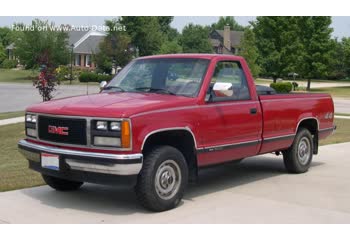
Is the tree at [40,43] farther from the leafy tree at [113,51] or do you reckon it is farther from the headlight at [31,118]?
the headlight at [31,118]

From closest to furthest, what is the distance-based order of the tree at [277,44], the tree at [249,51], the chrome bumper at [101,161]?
1. the chrome bumper at [101,161]
2. the tree at [249,51]
3. the tree at [277,44]

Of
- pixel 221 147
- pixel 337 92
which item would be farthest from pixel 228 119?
pixel 337 92

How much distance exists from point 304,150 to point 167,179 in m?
3.59

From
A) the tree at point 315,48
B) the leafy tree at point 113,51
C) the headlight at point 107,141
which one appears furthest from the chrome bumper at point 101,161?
the leafy tree at point 113,51

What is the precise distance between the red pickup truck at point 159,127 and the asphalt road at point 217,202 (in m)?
0.30

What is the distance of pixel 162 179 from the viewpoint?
6.13 meters

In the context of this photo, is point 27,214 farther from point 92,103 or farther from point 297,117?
point 297,117

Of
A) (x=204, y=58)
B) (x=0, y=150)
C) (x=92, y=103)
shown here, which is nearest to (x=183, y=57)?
(x=204, y=58)

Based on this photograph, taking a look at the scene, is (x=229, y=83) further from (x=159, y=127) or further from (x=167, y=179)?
(x=167, y=179)

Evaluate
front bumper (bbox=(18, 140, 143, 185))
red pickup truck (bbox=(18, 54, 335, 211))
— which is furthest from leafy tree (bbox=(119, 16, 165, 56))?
front bumper (bbox=(18, 140, 143, 185))

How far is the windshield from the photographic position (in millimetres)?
6797

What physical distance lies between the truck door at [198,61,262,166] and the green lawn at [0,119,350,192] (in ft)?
8.53

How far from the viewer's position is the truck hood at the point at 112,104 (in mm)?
5752

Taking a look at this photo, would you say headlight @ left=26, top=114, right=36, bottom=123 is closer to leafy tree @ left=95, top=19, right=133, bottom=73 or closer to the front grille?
the front grille
